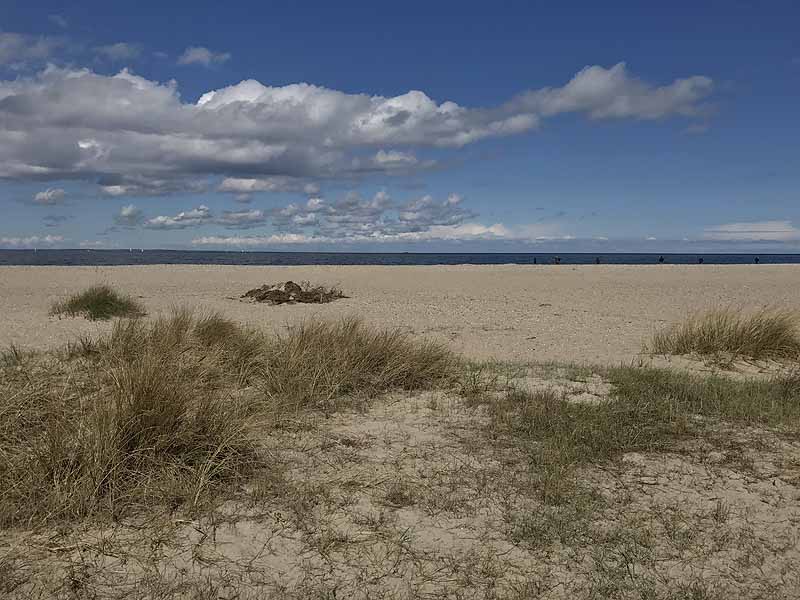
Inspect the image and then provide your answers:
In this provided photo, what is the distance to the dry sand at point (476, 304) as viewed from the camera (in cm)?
1003

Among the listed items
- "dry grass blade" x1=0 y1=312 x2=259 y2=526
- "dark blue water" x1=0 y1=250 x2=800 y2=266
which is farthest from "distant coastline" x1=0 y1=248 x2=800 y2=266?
Answer: "dry grass blade" x1=0 y1=312 x2=259 y2=526

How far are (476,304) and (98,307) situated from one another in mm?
8471

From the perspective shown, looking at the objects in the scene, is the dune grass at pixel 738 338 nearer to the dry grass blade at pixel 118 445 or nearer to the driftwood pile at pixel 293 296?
the dry grass blade at pixel 118 445

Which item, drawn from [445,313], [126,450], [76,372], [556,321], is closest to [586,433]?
[126,450]

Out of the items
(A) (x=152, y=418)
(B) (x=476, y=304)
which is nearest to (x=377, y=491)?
A: (A) (x=152, y=418)

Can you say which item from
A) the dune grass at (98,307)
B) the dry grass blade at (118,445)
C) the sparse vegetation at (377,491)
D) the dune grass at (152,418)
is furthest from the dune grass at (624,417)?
the dune grass at (98,307)

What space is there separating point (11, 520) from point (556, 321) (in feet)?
35.1

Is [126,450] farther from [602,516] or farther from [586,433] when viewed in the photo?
→ [586,433]

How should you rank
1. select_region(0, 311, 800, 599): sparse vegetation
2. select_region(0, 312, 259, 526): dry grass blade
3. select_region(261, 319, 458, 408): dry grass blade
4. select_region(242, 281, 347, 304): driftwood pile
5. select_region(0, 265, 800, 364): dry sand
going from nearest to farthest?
select_region(0, 311, 800, 599): sparse vegetation < select_region(0, 312, 259, 526): dry grass blade < select_region(261, 319, 458, 408): dry grass blade < select_region(0, 265, 800, 364): dry sand < select_region(242, 281, 347, 304): driftwood pile

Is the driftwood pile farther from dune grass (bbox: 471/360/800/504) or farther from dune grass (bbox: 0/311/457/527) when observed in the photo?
dune grass (bbox: 471/360/800/504)

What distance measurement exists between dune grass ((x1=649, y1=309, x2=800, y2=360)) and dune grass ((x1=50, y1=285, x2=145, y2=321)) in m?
9.29

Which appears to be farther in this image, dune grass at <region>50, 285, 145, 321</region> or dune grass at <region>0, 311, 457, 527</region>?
dune grass at <region>50, 285, 145, 321</region>

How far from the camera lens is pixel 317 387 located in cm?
590

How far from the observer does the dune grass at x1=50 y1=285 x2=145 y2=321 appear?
11.9m
